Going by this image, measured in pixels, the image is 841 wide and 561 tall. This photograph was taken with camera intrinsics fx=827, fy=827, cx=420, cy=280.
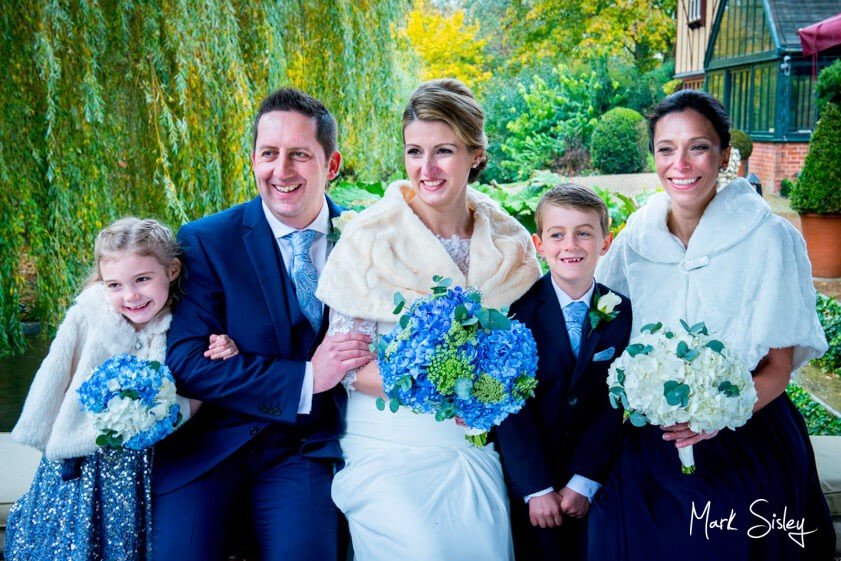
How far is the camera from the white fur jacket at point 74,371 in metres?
2.92

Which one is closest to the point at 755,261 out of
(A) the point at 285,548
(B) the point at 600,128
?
(A) the point at 285,548

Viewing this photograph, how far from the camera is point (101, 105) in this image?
187 inches

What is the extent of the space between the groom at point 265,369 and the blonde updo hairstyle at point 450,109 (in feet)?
1.61

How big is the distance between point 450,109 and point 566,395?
1.16 meters

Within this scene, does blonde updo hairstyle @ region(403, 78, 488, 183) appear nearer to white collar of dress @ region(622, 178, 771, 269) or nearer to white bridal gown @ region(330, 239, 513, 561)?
white bridal gown @ region(330, 239, 513, 561)

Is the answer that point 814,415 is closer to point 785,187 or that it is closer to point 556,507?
point 556,507

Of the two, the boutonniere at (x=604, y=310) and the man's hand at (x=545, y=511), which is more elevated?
the boutonniere at (x=604, y=310)

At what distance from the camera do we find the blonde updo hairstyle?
311cm

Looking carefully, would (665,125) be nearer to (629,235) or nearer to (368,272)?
(629,235)

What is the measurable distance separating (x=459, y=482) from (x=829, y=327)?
22.5 feet

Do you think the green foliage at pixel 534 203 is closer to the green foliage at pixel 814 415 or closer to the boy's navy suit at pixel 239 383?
the green foliage at pixel 814 415

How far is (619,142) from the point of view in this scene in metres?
19.2

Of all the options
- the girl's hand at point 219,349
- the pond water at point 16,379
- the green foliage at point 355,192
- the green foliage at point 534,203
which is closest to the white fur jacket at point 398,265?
the girl's hand at point 219,349

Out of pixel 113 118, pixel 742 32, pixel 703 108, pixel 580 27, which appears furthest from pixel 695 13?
pixel 703 108
